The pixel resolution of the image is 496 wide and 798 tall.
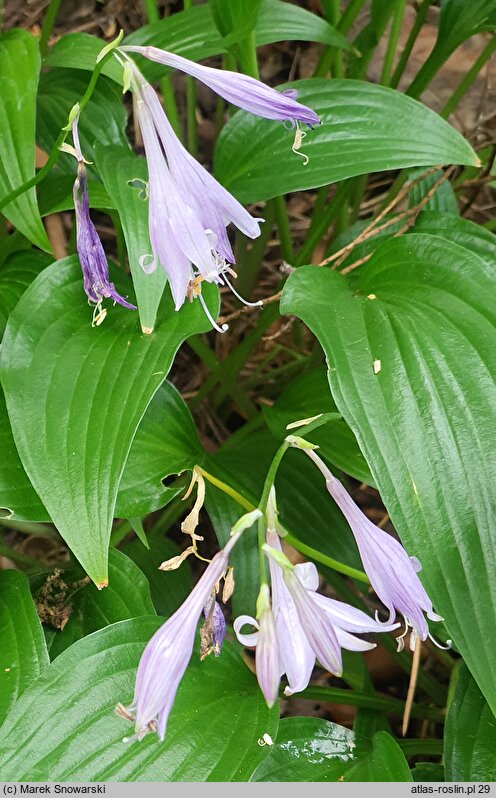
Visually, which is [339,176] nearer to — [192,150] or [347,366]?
[347,366]

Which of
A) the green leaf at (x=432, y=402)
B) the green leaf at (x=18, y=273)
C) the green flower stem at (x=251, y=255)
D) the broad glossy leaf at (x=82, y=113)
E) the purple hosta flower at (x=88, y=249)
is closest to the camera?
the green leaf at (x=432, y=402)

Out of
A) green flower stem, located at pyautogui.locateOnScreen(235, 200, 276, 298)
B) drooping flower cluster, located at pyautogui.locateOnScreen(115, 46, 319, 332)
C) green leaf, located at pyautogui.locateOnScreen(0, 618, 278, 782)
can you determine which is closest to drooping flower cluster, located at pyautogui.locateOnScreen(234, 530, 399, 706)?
green leaf, located at pyautogui.locateOnScreen(0, 618, 278, 782)

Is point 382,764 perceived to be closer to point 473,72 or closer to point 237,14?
point 237,14

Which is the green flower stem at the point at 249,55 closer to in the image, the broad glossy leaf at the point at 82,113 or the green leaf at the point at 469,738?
the broad glossy leaf at the point at 82,113

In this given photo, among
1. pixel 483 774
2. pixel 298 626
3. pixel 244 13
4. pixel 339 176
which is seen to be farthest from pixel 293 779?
pixel 244 13

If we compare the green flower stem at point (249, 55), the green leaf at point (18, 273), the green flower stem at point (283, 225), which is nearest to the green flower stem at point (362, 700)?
the green leaf at point (18, 273)
